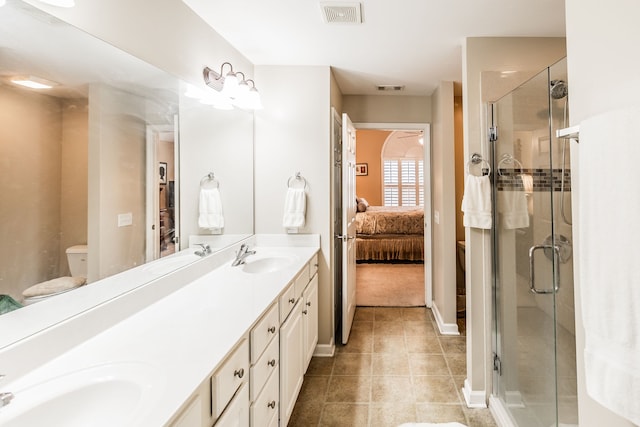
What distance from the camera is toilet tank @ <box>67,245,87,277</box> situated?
107cm

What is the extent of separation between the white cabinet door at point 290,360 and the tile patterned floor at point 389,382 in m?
0.25

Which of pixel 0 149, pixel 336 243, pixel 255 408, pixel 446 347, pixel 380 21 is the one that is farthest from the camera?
pixel 336 243

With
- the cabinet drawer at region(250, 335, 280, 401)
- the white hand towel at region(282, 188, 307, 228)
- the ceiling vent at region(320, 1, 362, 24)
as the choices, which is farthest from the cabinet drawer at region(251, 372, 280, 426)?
the ceiling vent at region(320, 1, 362, 24)

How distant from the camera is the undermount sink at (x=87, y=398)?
737mm

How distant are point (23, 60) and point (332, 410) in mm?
2230

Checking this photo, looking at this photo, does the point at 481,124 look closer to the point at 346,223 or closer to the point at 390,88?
the point at 346,223

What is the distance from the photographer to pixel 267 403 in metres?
1.41

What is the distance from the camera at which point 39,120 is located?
3.16 feet

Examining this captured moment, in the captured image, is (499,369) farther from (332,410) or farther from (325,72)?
(325,72)

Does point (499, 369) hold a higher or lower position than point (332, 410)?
higher

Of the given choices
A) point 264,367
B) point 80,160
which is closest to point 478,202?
point 264,367

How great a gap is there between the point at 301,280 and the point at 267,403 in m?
0.76

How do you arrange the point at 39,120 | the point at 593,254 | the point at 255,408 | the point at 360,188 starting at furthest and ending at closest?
the point at 360,188, the point at 255,408, the point at 39,120, the point at 593,254

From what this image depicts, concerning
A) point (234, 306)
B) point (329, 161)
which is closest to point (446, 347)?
point (329, 161)
